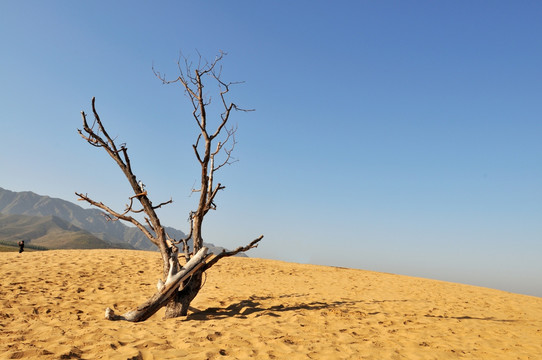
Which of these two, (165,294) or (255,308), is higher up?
(165,294)

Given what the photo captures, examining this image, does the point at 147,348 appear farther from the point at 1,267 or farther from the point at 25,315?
the point at 1,267

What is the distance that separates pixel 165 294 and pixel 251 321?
2.14m

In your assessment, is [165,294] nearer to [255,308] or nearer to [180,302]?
[180,302]

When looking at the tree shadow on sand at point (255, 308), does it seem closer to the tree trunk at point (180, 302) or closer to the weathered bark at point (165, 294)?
the tree trunk at point (180, 302)

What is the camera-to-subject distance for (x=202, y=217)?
854cm

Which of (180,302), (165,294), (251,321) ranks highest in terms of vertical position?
(165,294)

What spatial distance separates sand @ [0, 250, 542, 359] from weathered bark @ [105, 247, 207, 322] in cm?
28

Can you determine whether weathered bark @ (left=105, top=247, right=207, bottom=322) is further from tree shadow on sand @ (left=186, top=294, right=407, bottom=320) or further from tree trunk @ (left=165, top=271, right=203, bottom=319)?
tree shadow on sand @ (left=186, top=294, right=407, bottom=320)

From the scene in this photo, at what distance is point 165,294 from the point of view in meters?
7.06

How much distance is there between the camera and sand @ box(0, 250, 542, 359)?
4836 mm

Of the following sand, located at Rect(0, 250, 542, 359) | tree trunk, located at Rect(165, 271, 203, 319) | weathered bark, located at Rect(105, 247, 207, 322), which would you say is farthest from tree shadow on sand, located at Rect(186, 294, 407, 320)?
weathered bark, located at Rect(105, 247, 207, 322)

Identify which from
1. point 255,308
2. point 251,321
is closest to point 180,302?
point 251,321

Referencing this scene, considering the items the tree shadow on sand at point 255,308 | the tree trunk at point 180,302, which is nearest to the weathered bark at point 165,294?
the tree trunk at point 180,302

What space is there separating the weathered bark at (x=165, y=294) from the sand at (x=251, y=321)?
0.28 metres
